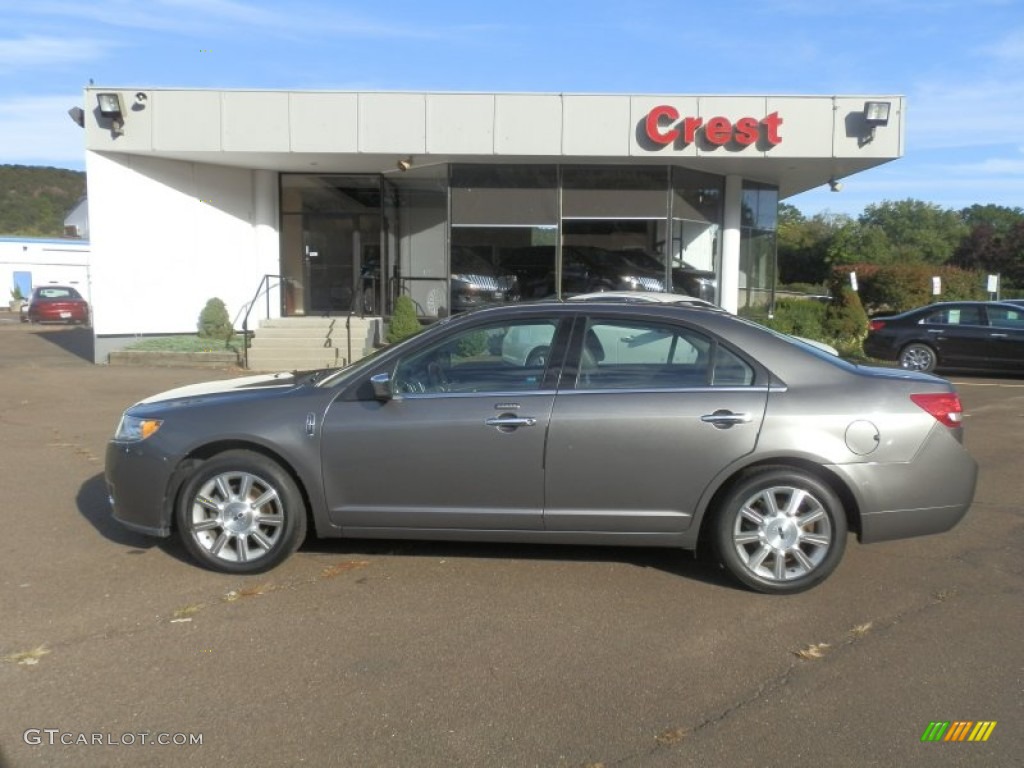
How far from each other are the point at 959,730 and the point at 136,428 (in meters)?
4.51

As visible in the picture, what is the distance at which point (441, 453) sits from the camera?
508 centimetres

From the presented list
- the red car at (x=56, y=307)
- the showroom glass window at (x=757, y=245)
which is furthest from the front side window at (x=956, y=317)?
the red car at (x=56, y=307)

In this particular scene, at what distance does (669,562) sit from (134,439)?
3286 millimetres

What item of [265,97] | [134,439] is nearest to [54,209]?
[265,97]

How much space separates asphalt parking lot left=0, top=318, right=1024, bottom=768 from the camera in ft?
11.5

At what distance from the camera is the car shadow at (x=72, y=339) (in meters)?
19.8

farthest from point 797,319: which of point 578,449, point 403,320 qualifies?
point 578,449

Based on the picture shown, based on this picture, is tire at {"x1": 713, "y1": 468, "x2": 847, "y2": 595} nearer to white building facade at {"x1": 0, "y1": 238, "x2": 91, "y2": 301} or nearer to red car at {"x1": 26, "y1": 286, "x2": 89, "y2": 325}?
red car at {"x1": 26, "y1": 286, "x2": 89, "y2": 325}

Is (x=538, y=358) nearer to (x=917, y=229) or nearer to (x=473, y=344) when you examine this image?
(x=473, y=344)

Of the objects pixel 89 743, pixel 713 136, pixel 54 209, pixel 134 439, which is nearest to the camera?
pixel 89 743

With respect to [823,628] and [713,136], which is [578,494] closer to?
[823,628]

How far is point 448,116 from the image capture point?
16.5 m

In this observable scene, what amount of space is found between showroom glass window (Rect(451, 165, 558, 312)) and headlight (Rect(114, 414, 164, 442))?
41.8ft

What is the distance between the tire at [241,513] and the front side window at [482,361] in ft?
2.95
